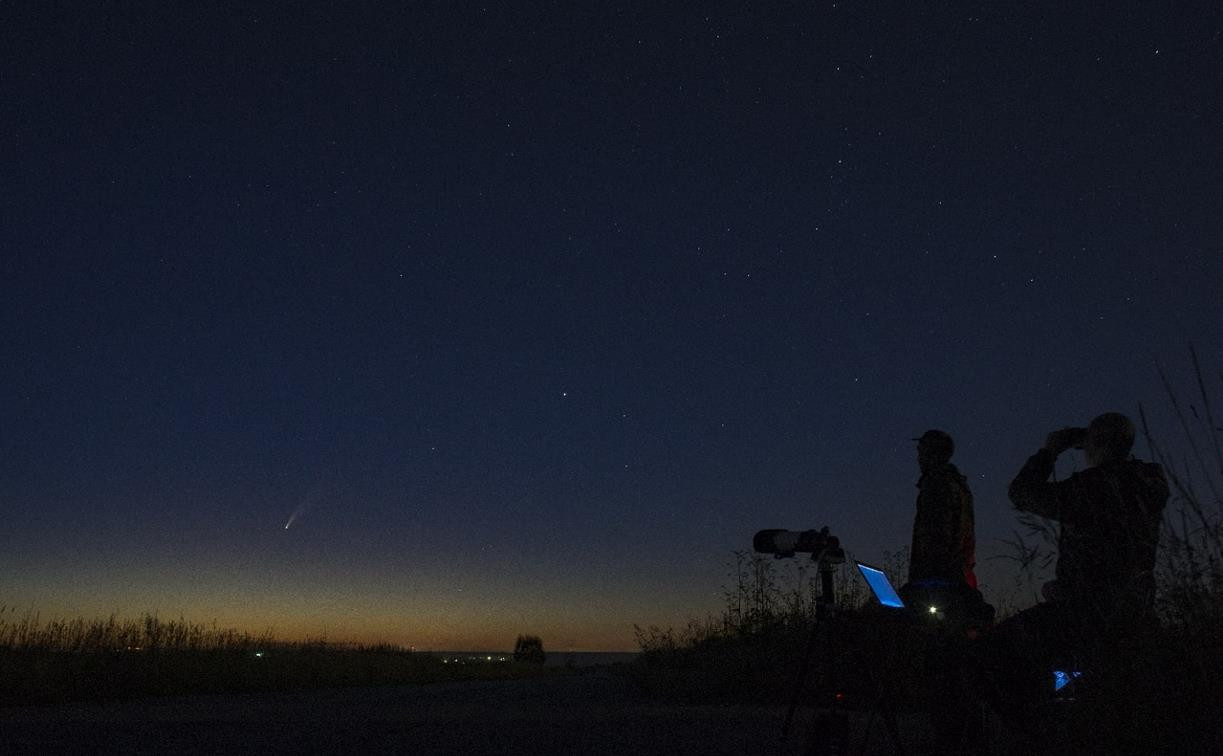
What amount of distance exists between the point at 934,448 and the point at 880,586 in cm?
168

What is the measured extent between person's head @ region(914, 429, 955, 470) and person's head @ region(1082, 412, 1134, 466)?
100 centimetres

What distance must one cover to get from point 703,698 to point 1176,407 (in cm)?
694

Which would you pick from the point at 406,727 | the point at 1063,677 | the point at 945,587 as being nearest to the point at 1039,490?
the point at 945,587

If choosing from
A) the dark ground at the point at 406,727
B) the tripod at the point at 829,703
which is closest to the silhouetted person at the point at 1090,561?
the tripod at the point at 829,703

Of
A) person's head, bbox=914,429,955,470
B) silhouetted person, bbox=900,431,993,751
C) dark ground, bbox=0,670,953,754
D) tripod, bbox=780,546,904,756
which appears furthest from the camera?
dark ground, bbox=0,670,953,754

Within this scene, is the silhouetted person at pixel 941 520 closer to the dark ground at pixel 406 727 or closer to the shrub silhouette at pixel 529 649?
the dark ground at pixel 406 727

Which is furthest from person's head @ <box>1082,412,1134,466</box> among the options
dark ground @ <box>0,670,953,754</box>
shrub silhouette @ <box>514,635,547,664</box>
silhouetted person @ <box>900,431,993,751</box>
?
shrub silhouette @ <box>514,635,547,664</box>

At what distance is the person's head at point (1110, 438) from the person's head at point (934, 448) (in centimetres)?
100

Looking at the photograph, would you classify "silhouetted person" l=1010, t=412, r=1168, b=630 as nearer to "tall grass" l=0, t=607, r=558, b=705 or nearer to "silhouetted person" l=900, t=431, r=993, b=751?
"silhouetted person" l=900, t=431, r=993, b=751

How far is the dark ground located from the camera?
241 inches

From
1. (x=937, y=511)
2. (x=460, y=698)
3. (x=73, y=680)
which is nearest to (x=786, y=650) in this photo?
(x=460, y=698)

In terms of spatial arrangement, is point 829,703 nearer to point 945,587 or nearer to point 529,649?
point 945,587

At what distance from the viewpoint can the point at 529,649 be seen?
137 ft

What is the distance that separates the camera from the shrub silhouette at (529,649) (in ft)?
136
